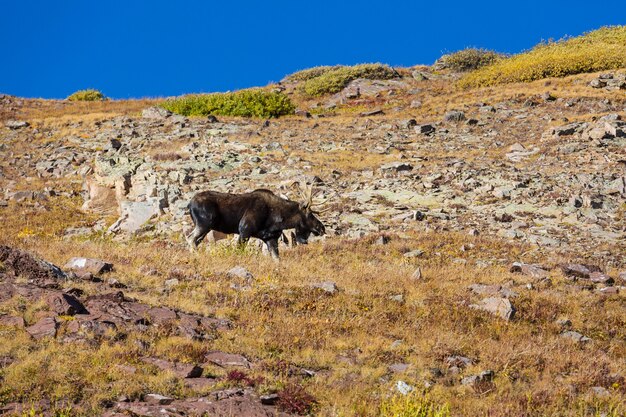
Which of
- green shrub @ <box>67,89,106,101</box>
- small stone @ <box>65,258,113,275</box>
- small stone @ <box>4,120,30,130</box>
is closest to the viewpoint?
small stone @ <box>65,258,113,275</box>

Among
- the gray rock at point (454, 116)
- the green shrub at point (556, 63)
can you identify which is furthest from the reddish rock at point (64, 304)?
the green shrub at point (556, 63)

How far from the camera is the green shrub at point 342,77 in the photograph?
5338 centimetres

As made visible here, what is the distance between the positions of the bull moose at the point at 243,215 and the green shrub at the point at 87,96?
45628 mm

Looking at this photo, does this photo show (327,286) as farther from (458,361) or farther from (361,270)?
(458,361)

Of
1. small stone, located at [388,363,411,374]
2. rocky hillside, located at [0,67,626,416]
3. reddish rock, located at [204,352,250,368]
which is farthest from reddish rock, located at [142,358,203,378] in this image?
small stone, located at [388,363,411,374]

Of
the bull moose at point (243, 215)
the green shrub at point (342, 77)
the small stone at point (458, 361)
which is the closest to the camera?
the small stone at point (458, 361)

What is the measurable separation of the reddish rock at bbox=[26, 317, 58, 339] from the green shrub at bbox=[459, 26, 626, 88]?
1703 inches

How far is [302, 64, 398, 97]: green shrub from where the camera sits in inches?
2101

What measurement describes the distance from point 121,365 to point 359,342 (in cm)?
373

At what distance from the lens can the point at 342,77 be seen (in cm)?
5506

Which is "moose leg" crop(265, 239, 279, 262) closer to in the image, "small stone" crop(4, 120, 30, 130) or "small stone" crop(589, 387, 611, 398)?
"small stone" crop(589, 387, 611, 398)

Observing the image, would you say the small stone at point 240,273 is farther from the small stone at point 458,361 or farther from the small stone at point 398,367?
the small stone at point 458,361

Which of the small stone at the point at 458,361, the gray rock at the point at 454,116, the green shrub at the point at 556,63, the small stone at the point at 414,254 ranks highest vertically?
the green shrub at the point at 556,63

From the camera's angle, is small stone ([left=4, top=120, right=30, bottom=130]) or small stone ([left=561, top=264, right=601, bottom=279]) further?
small stone ([left=4, top=120, right=30, bottom=130])
